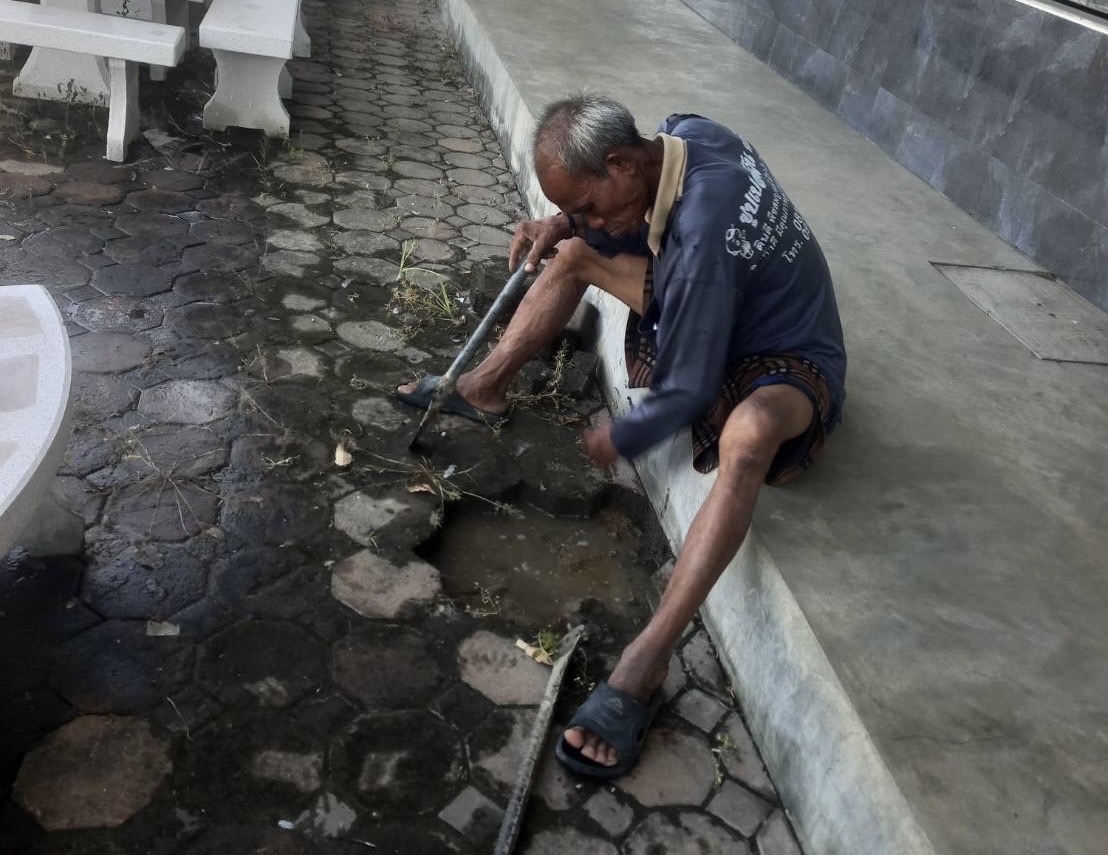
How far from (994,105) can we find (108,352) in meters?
4.13

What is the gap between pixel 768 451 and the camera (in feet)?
7.39

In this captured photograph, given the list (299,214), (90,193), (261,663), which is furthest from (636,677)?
(90,193)

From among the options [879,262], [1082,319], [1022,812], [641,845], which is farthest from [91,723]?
[1082,319]

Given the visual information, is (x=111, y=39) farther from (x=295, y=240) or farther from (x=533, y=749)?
(x=533, y=749)

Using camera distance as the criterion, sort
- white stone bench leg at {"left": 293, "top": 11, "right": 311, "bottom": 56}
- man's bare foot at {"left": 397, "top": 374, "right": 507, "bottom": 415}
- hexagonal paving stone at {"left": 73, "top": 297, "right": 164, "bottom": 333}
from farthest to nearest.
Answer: white stone bench leg at {"left": 293, "top": 11, "right": 311, "bottom": 56} < hexagonal paving stone at {"left": 73, "top": 297, "right": 164, "bottom": 333} < man's bare foot at {"left": 397, "top": 374, "right": 507, "bottom": 415}

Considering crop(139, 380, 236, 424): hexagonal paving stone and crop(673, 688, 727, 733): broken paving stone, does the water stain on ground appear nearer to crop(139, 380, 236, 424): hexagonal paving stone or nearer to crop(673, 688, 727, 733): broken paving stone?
crop(673, 688, 727, 733): broken paving stone

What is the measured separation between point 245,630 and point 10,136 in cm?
369

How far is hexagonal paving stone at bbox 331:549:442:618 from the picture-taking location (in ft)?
8.36

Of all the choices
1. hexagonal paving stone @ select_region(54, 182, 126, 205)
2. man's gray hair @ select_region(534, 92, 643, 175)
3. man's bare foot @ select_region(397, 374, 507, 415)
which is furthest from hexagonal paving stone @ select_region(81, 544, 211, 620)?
hexagonal paving stone @ select_region(54, 182, 126, 205)

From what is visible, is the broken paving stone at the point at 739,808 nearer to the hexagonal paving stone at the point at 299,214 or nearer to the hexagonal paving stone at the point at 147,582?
the hexagonal paving stone at the point at 147,582

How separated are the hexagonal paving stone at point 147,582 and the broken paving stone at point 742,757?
1.42 metres

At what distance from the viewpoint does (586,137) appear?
89.2 inches

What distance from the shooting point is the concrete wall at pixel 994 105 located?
3990mm

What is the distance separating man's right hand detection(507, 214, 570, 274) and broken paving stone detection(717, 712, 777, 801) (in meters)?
1.61
